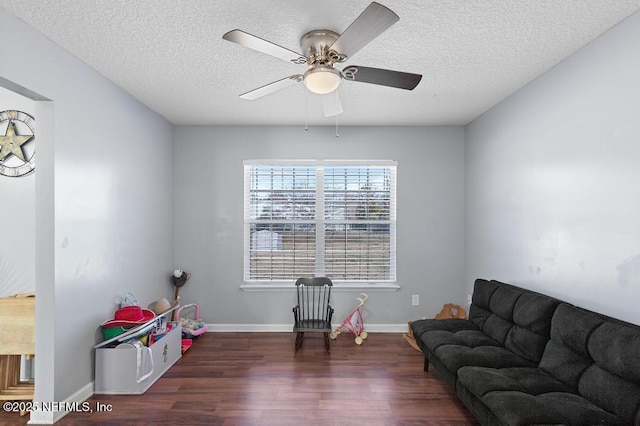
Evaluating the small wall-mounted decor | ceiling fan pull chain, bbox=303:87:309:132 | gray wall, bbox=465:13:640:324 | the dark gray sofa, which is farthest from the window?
the small wall-mounted decor

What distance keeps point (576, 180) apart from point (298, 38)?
2239 mm

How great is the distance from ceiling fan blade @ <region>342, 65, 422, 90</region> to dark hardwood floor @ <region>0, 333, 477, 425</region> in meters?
2.36

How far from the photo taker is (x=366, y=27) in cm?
178

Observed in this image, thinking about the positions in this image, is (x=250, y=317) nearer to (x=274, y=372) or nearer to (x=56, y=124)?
(x=274, y=372)

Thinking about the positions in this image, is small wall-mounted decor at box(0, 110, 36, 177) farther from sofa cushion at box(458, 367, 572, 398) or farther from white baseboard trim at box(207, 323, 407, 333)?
sofa cushion at box(458, 367, 572, 398)

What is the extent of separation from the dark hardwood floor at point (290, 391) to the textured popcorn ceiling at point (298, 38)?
2.69 metres

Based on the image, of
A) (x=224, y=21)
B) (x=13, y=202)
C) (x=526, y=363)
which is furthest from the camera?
(x=13, y=202)

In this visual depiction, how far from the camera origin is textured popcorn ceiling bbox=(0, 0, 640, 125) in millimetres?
2080

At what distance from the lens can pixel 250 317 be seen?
4.66 metres

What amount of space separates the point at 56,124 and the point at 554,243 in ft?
12.7

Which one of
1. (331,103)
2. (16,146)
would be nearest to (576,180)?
(331,103)

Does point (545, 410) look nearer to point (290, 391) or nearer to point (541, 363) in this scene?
point (541, 363)

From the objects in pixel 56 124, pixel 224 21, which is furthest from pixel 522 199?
pixel 56 124

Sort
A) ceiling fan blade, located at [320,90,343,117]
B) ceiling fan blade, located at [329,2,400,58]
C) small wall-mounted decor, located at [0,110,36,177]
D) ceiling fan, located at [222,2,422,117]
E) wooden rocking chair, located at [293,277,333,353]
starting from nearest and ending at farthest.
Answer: ceiling fan blade, located at [329,2,400,58] → ceiling fan, located at [222,2,422,117] → ceiling fan blade, located at [320,90,343,117] → small wall-mounted decor, located at [0,110,36,177] → wooden rocking chair, located at [293,277,333,353]
